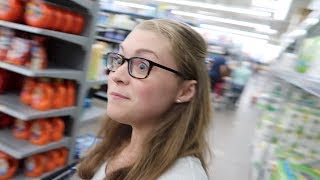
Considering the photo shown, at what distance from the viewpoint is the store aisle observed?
387cm

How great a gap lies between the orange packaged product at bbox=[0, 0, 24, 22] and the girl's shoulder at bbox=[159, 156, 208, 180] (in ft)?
7.13

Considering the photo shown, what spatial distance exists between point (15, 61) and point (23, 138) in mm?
720

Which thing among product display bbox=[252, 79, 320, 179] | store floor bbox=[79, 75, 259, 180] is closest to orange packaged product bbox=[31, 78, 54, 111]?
store floor bbox=[79, 75, 259, 180]

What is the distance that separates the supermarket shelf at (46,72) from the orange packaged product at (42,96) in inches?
6.5

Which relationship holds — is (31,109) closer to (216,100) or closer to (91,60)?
(91,60)

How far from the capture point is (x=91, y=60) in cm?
303

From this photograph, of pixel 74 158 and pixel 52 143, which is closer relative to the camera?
pixel 52 143

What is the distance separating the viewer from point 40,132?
2.67 m

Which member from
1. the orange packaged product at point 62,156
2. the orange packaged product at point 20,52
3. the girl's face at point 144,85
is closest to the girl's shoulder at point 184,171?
the girl's face at point 144,85

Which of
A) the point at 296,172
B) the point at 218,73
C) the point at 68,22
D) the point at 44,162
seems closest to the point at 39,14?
the point at 68,22

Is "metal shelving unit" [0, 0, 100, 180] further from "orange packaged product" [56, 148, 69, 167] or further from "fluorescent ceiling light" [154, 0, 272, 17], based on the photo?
"fluorescent ceiling light" [154, 0, 272, 17]

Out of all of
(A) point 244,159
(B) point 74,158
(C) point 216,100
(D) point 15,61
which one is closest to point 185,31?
(D) point 15,61

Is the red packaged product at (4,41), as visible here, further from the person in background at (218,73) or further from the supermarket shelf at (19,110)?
the person in background at (218,73)

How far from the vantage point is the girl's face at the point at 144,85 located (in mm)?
968
